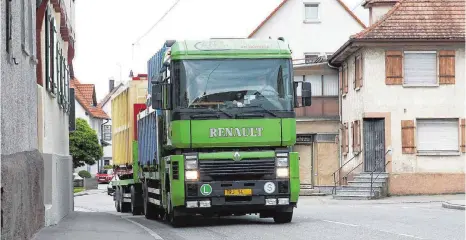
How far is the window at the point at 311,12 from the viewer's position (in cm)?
6419

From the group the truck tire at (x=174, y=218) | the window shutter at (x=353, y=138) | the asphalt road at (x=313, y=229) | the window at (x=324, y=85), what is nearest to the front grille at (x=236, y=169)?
the asphalt road at (x=313, y=229)

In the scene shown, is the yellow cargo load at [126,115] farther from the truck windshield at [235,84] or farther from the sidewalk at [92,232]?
the truck windshield at [235,84]

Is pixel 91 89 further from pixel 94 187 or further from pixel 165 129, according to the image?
pixel 165 129

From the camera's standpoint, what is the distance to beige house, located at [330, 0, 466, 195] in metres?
44.2

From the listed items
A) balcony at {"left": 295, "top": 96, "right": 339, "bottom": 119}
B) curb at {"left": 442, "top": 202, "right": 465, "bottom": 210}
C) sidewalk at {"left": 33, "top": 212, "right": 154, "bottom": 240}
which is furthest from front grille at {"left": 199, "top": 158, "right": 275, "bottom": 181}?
balcony at {"left": 295, "top": 96, "right": 339, "bottom": 119}

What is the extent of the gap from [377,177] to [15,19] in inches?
1159

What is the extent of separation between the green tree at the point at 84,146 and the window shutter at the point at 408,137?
2013 inches

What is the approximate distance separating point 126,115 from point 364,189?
13.8 m

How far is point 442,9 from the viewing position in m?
45.7

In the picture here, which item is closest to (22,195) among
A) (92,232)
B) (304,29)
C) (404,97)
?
(92,232)

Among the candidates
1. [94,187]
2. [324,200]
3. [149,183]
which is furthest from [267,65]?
[94,187]

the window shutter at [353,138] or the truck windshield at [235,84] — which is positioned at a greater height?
the truck windshield at [235,84]

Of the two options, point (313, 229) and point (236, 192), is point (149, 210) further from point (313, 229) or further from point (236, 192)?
point (313, 229)

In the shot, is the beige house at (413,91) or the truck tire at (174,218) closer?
the truck tire at (174,218)
